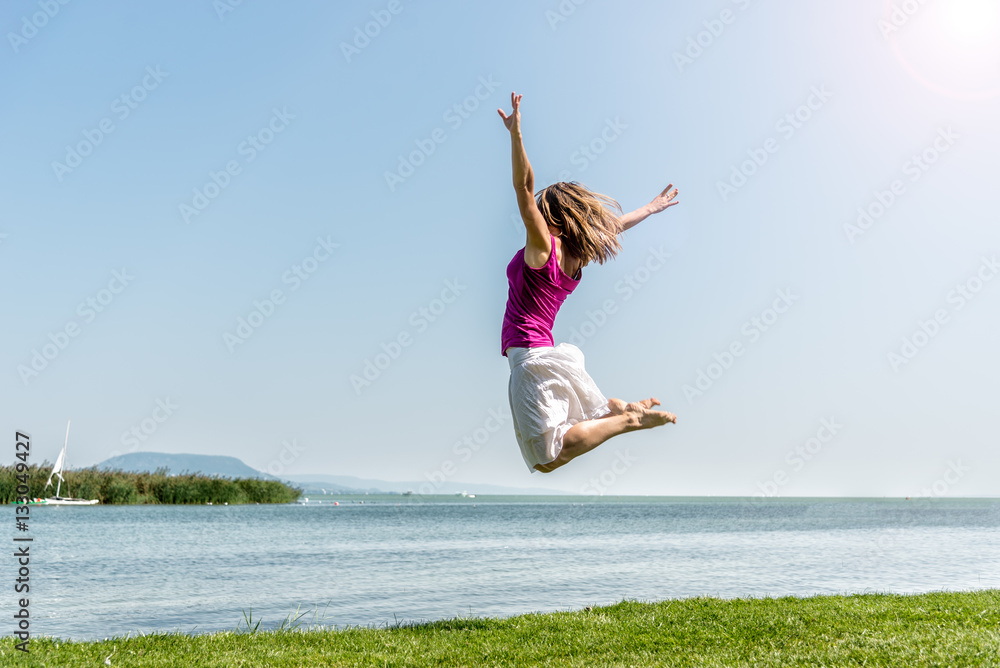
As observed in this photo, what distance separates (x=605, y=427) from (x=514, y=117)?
2.24 m

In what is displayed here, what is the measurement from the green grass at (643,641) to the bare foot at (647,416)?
4.56 m

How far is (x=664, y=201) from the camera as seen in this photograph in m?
6.72

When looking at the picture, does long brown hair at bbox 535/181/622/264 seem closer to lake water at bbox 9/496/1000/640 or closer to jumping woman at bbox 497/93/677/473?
jumping woman at bbox 497/93/677/473

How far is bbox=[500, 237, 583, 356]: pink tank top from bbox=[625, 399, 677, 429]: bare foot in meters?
0.78

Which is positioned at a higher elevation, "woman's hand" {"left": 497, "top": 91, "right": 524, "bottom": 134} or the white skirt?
"woman's hand" {"left": 497, "top": 91, "right": 524, "bottom": 134}

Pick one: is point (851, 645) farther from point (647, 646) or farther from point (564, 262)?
point (564, 262)

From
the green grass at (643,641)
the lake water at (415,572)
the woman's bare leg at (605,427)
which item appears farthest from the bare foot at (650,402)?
the lake water at (415,572)

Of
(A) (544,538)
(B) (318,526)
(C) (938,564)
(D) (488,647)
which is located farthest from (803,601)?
(B) (318,526)

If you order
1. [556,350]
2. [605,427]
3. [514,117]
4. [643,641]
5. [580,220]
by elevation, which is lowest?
[643,641]

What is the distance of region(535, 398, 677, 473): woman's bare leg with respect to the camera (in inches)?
211

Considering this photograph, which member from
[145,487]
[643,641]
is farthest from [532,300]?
[145,487]

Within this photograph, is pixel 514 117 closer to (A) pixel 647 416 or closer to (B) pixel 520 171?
(B) pixel 520 171

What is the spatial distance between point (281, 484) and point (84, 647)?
7773 centimetres

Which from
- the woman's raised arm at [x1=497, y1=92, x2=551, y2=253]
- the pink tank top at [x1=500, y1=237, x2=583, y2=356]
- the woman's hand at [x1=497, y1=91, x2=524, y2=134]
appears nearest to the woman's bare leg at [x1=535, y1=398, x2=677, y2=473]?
the pink tank top at [x1=500, y1=237, x2=583, y2=356]
